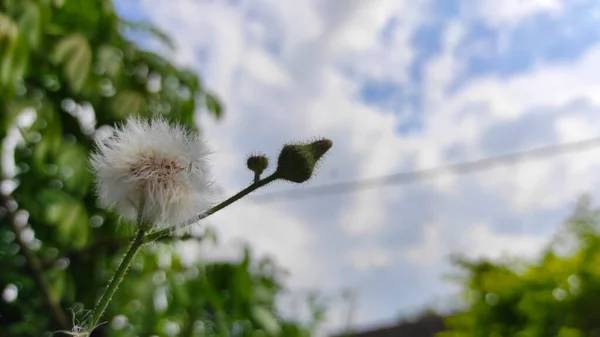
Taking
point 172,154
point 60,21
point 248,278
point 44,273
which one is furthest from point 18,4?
point 172,154

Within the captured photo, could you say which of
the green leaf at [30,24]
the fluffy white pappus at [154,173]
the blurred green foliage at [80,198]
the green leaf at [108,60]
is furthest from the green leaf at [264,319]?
the fluffy white pappus at [154,173]

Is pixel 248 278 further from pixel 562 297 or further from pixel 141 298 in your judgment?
pixel 562 297

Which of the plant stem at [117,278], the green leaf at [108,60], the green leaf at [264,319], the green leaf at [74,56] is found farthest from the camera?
the green leaf at [264,319]

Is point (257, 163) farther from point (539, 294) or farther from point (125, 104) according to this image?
point (539, 294)

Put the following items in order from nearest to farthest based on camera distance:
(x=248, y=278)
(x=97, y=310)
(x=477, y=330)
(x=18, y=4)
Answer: (x=97, y=310) < (x=18, y=4) < (x=248, y=278) < (x=477, y=330)

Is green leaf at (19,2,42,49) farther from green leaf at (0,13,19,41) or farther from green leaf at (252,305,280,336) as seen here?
green leaf at (252,305,280,336)

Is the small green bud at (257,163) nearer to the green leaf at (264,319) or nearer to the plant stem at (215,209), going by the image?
the plant stem at (215,209)

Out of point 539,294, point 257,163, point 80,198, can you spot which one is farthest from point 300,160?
point 539,294

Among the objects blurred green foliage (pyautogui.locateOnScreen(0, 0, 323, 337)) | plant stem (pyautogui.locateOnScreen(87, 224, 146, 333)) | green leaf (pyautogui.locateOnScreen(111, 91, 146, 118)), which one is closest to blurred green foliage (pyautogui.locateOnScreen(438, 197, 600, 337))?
blurred green foliage (pyautogui.locateOnScreen(0, 0, 323, 337))
